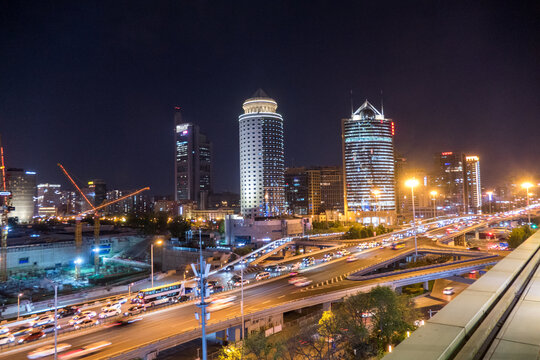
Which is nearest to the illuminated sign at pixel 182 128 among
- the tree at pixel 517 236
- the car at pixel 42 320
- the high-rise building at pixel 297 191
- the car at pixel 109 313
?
the high-rise building at pixel 297 191

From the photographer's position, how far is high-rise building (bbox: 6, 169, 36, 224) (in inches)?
5925

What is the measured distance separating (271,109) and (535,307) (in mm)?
114511

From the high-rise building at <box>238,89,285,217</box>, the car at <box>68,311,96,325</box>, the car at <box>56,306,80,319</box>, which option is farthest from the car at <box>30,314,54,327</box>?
the high-rise building at <box>238,89,285,217</box>

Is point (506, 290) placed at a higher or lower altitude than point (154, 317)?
higher

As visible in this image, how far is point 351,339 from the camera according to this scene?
17969 millimetres

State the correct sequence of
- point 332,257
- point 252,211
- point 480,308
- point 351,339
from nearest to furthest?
point 480,308 → point 351,339 → point 332,257 → point 252,211

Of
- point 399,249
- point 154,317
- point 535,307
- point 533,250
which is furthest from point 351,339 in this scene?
point 399,249

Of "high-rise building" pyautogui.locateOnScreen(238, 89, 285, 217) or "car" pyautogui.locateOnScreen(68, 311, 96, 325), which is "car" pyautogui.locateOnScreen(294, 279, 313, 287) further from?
"high-rise building" pyautogui.locateOnScreen(238, 89, 285, 217)

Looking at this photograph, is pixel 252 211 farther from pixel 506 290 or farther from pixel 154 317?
pixel 506 290

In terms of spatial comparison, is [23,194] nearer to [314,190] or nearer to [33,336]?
[314,190]

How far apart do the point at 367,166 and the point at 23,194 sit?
152 meters

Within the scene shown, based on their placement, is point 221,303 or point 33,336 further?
point 221,303

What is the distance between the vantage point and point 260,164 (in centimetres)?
11219

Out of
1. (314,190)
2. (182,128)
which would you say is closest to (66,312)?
(314,190)
